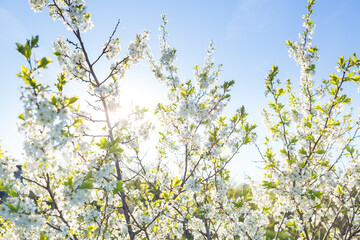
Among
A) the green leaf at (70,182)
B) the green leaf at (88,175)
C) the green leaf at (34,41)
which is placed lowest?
the green leaf at (70,182)

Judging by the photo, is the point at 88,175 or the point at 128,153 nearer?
the point at 88,175

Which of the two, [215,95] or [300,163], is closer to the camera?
[300,163]

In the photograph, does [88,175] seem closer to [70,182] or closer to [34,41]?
[70,182]

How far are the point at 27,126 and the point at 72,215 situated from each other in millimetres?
2152

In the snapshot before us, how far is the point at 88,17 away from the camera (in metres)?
4.00

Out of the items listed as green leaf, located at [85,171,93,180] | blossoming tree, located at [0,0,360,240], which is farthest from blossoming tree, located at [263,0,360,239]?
green leaf, located at [85,171,93,180]

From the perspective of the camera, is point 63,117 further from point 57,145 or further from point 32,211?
point 32,211

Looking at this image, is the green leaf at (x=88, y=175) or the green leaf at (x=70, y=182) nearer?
the green leaf at (x=70, y=182)

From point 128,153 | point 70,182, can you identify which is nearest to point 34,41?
point 70,182

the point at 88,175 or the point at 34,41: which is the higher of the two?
the point at 34,41

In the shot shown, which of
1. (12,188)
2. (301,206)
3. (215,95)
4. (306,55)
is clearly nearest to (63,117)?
(12,188)

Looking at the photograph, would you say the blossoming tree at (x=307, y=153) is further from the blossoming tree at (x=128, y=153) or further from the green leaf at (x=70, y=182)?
the green leaf at (x=70, y=182)

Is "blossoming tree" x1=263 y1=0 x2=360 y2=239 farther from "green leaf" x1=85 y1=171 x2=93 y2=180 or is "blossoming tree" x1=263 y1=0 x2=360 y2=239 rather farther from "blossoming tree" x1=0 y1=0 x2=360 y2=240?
"green leaf" x1=85 y1=171 x2=93 y2=180

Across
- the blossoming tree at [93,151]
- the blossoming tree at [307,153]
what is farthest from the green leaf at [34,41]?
the blossoming tree at [307,153]
